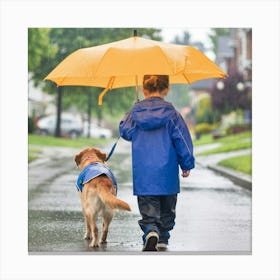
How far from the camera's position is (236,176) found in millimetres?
16859

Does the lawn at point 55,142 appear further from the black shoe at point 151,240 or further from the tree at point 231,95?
the black shoe at point 151,240

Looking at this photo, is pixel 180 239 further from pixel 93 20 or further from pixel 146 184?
pixel 93 20

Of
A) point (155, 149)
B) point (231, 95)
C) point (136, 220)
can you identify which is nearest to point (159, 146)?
point (155, 149)

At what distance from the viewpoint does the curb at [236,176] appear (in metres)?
15.4

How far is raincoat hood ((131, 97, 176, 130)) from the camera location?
7109 mm

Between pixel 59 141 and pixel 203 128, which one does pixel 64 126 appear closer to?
pixel 59 141

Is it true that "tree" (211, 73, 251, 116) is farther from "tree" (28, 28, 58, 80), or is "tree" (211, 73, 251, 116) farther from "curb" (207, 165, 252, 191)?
"curb" (207, 165, 252, 191)

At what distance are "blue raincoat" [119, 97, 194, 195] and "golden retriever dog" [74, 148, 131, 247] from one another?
306 mm

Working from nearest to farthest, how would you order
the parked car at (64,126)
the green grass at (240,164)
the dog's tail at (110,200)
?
the dog's tail at (110,200) → the green grass at (240,164) → the parked car at (64,126)

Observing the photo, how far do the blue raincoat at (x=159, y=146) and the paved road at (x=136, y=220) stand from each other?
80cm

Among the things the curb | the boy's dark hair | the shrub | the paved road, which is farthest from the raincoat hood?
the shrub

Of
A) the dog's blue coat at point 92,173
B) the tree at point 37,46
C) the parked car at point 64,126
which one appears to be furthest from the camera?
the parked car at point 64,126

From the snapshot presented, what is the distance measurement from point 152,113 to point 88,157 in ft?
3.54

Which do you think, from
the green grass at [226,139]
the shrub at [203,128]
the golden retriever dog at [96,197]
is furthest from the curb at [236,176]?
the shrub at [203,128]
